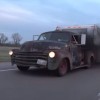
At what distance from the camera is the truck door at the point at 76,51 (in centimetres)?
1431

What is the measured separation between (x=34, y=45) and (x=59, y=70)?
1.47 meters

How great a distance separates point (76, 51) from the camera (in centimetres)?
1465

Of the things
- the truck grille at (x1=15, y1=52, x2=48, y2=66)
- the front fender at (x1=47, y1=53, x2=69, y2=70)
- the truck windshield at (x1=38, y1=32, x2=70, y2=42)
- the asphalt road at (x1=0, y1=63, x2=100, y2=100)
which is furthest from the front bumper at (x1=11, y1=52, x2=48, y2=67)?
the truck windshield at (x1=38, y1=32, x2=70, y2=42)

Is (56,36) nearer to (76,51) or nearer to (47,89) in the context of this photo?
(76,51)

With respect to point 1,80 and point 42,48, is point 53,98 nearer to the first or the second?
point 1,80

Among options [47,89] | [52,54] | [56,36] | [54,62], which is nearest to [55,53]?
[52,54]

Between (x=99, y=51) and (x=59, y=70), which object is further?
(x=99, y=51)

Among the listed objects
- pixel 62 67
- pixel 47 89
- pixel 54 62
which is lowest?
pixel 47 89

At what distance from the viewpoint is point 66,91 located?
9547mm

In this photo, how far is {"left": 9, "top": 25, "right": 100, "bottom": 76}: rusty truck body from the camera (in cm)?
1234

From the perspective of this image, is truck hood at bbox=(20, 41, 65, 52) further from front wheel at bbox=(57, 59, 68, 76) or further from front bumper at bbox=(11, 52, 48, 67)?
front wheel at bbox=(57, 59, 68, 76)

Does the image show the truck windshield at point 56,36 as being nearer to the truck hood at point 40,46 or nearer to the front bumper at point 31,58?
the truck hood at point 40,46

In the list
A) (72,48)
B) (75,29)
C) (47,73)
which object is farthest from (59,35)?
(75,29)

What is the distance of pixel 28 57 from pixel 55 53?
3.87 feet
